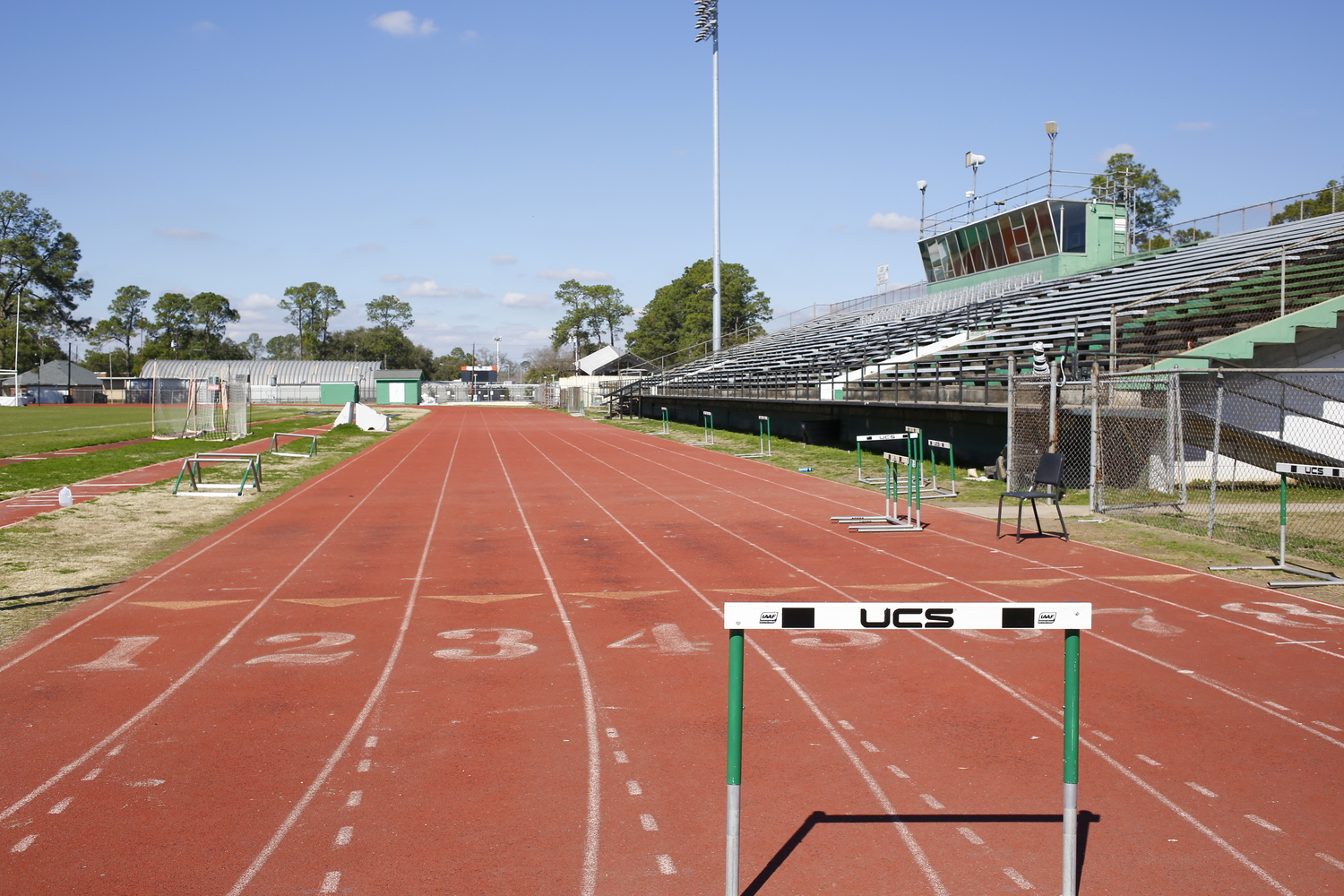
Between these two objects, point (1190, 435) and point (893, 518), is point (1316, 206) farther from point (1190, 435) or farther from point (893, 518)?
point (893, 518)

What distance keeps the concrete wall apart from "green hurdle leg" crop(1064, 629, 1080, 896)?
15479 millimetres

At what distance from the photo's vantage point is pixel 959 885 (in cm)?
375

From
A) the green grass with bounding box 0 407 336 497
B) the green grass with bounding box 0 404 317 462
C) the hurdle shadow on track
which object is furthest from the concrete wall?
the green grass with bounding box 0 404 317 462

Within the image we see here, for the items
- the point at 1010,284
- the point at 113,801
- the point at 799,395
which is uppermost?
the point at 1010,284

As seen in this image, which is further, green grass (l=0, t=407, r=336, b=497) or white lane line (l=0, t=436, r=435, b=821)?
green grass (l=0, t=407, r=336, b=497)

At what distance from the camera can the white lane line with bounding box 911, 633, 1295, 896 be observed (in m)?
3.84

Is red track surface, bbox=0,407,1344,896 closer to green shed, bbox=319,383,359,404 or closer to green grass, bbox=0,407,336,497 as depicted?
green grass, bbox=0,407,336,497

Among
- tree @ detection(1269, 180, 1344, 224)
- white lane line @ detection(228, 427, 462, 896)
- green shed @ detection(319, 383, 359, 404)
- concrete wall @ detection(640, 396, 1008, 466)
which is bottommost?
white lane line @ detection(228, 427, 462, 896)

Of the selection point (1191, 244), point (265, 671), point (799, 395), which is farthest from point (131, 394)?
point (265, 671)

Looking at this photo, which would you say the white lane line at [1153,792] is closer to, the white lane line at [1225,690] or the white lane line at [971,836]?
the white lane line at [971,836]

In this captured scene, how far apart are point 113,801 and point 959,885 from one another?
13.1ft

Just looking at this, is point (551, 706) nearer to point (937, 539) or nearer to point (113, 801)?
point (113, 801)

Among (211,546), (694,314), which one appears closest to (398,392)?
(694,314)

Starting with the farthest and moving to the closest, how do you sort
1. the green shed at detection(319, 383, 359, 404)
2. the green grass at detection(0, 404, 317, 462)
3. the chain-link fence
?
the green shed at detection(319, 383, 359, 404) < the green grass at detection(0, 404, 317, 462) < the chain-link fence
